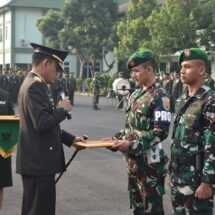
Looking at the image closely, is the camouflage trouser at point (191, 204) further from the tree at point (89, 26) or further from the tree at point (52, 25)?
the tree at point (52, 25)

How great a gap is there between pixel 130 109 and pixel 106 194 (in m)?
2.72

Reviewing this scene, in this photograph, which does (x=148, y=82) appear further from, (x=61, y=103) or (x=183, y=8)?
(x=183, y=8)

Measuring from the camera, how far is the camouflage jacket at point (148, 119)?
14.7ft

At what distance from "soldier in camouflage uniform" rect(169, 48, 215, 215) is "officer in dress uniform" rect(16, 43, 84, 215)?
0.97 metres

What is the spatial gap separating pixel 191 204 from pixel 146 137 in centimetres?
69

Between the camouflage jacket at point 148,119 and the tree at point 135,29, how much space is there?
27.3 metres

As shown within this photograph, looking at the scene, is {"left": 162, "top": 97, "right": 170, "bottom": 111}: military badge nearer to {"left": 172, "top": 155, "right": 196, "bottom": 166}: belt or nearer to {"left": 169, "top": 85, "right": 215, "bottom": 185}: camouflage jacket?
{"left": 169, "top": 85, "right": 215, "bottom": 185}: camouflage jacket

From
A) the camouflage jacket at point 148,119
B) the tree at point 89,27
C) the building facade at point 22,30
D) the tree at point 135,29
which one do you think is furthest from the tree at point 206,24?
the building facade at point 22,30

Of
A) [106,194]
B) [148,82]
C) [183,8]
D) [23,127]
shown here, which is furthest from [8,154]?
[183,8]

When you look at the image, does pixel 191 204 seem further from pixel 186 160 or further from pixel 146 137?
pixel 146 137

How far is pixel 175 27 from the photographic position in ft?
90.9

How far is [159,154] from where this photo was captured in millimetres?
4688

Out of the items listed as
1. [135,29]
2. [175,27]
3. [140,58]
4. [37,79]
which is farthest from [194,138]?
[135,29]

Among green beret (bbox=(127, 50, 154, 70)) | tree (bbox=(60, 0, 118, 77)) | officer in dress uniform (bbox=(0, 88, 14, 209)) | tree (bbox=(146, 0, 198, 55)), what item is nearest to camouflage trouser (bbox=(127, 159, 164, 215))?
green beret (bbox=(127, 50, 154, 70))
